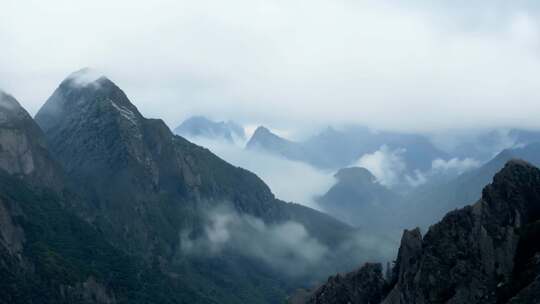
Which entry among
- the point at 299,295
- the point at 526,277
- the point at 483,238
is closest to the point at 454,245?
the point at 483,238

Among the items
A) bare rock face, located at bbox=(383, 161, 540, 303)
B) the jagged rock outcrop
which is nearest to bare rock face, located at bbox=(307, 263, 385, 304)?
the jagged rock outcrop

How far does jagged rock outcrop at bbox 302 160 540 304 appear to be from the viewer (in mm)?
121625

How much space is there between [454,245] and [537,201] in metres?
17.0

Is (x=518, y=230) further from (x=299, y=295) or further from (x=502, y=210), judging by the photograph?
(x=299, y=295)

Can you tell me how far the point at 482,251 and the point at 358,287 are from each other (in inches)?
1048

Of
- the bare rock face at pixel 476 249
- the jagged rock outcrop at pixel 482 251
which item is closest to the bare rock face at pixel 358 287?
the jagged rock outcrop at pixel 482 251

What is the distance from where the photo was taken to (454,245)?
128 m

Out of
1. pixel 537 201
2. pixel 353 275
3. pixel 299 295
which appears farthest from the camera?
pixel 299 295

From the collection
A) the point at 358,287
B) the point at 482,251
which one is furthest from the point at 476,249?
the point at 358,287

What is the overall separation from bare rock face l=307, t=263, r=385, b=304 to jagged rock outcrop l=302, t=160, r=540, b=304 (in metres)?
6.15

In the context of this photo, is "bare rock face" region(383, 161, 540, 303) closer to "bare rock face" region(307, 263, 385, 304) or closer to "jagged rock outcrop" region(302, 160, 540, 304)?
"jagged rock outcrop" region(302, 160, 540, 304)

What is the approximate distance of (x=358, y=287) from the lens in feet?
472

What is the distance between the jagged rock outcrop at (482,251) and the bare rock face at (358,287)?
20.2 ft

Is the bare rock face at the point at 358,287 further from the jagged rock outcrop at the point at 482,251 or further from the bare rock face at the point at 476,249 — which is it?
the bare rock face at the point at 476,249
